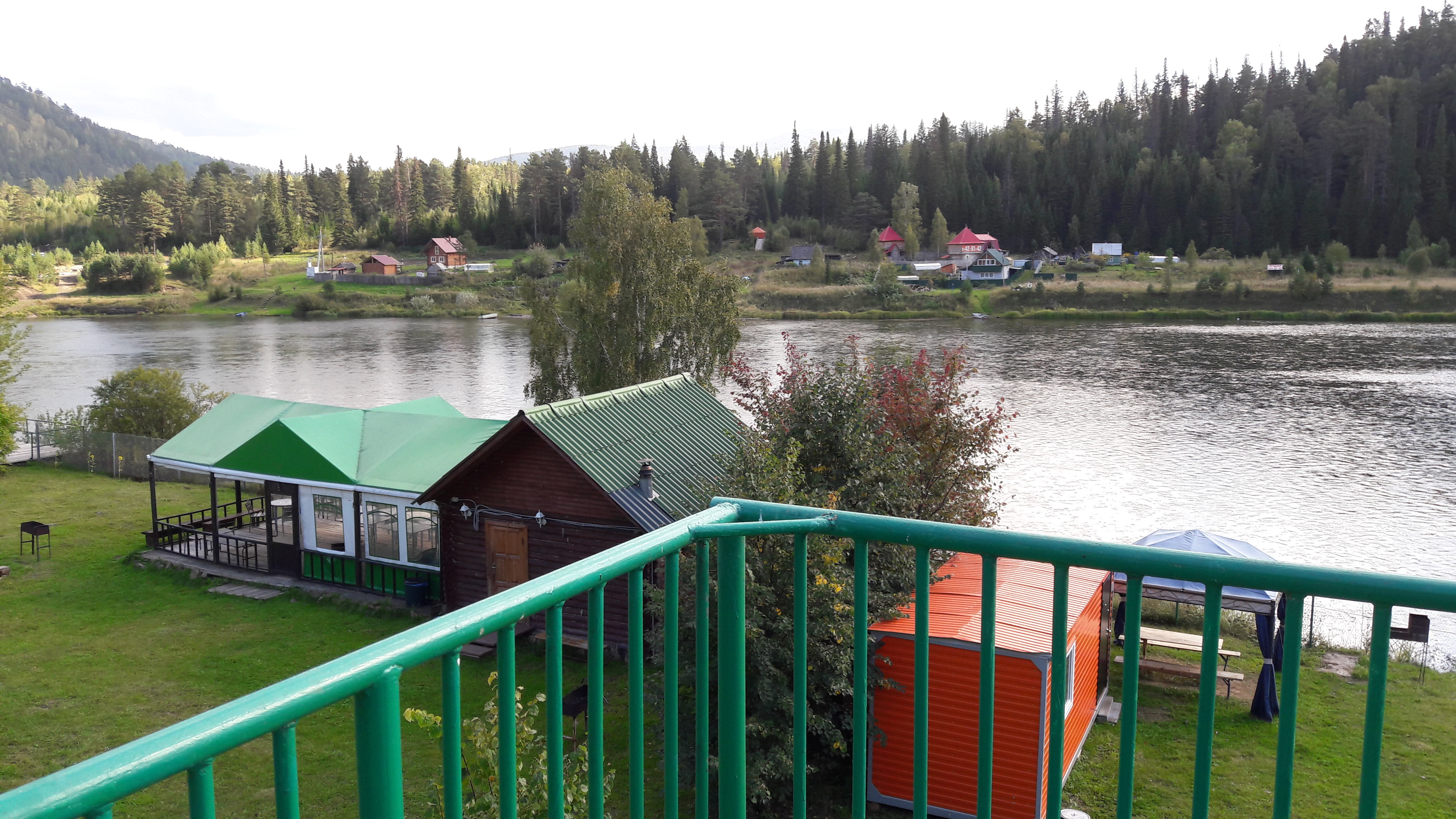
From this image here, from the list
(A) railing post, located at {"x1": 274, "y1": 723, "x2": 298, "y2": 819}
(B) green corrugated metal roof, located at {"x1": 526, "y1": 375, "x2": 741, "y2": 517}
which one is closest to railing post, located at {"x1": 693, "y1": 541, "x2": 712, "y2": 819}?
(A) railing post, located at {"x1": 274, "y1": 723, "x2": 298, "y2": 819}

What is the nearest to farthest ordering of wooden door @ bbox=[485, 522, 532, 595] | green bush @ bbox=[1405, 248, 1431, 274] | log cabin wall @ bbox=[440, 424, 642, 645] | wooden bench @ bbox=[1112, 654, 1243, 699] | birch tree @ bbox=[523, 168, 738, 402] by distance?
1. wooden bench @ bbox=[1112, 654, 1243, 699]
2. log cabin wall @ bbox=[440, 424, 642, 645]
3. wooden door @ bbox=[485, 522, 532, 595]
4. birch tree @ bbox=[523, 168, 738, 402]
5. green bush @ bbox=[1405, 248, 1431, 274]

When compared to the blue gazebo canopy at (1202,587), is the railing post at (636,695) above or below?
above

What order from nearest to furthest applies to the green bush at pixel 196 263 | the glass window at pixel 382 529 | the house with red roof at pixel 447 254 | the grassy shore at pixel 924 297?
the glass window at pixel 382 529 → the grassy shore at pixel 924 297 → the green bush at pixel 196 263 → the house with red roof at pixel 447 254

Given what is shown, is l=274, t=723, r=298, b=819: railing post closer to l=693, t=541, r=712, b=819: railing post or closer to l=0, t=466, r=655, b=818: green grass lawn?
l=693, t=541, r=712, b=819: railing post

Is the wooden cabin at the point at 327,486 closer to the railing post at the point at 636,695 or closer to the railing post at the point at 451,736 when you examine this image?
the railing post at the point at 636,695

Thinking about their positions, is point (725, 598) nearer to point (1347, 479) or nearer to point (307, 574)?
point (307, 574)

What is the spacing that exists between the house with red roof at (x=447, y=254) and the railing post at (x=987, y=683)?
10290 cm

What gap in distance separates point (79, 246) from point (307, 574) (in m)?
136

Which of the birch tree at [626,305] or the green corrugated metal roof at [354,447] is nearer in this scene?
the green corrugated metal roof at [354,447]

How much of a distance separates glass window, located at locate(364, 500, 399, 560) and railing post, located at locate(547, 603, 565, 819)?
1617cm

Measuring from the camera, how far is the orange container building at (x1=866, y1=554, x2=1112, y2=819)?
29.6ft

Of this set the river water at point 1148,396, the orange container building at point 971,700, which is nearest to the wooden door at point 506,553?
the orange container building at point 971,700

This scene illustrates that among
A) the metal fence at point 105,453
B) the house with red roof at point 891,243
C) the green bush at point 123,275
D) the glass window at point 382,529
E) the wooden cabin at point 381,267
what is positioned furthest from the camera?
the house with red roof at point 891,243

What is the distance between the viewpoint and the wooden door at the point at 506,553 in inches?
618
